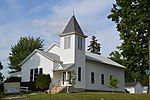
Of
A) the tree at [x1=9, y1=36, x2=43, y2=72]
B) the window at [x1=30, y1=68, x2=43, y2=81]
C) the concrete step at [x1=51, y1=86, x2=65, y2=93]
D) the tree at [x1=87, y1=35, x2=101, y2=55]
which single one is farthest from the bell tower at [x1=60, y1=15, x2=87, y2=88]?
the tree at [x1=87, y1=35, x2=101, y2=55]

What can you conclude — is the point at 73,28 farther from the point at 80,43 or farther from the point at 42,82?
the point at 42,82

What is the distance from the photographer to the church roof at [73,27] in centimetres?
4309

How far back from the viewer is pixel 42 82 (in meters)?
40.1

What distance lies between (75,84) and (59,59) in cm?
404

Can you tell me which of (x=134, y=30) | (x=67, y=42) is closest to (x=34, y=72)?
(x=67, y=42)

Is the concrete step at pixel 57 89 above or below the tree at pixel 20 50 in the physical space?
below

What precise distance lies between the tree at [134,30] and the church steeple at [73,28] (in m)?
6.88

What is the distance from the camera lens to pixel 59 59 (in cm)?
4344

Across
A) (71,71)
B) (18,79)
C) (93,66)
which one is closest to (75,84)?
(71,71)

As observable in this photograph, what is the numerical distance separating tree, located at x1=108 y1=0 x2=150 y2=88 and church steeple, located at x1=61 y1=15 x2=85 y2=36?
6877 millimetres

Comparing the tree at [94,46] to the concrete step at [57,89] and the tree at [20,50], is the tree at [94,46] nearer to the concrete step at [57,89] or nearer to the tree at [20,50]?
the tree at [20,50]

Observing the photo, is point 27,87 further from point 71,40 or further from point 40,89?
point 71,40

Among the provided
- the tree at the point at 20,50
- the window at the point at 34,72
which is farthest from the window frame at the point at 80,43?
the tree at the point at 20,50

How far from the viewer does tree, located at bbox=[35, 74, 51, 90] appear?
39969 mm
